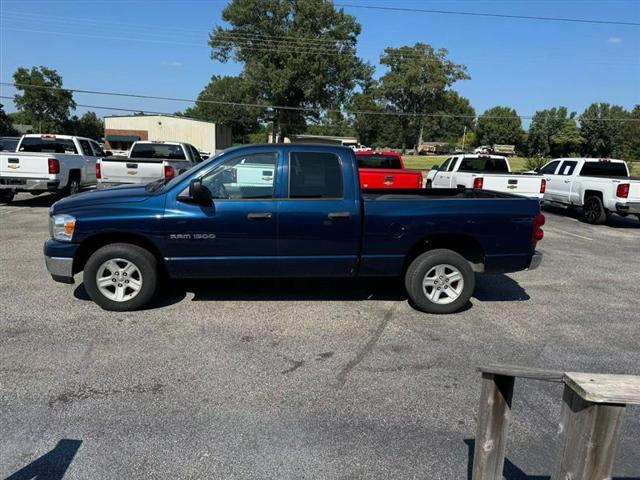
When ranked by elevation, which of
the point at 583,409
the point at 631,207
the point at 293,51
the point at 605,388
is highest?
the point at 293,51

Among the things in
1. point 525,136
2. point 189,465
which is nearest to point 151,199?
point 189,465

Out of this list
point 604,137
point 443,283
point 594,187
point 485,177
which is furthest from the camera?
point 604,137

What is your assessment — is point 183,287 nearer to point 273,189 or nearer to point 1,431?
point 273,189

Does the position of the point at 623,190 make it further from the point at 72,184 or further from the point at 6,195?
the point at 6,195

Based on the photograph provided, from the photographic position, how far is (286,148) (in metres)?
5.63

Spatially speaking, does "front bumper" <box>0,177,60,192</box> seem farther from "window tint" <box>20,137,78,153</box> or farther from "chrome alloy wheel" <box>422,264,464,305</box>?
"chrome alloy wheel" <box>422,264,464,305</box>

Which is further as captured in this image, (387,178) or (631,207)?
(631,207)

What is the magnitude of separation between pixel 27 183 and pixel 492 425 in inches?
543

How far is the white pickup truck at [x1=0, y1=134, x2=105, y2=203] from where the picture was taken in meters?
13.0

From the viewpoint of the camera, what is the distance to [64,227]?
5340mm

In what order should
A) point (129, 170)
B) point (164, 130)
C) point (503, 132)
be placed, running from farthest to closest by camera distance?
point (503, 132)
point (164, 130)
point (129, 170)

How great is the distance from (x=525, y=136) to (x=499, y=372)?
4746 inches

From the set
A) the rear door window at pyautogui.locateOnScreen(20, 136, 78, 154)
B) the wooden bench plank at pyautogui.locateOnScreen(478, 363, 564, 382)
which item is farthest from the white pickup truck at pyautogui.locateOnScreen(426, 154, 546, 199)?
the rear door window at pyautogui.locateOnScreen(20, 136, 78, 154)

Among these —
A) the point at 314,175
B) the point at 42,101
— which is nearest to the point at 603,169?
the point at 314,175
